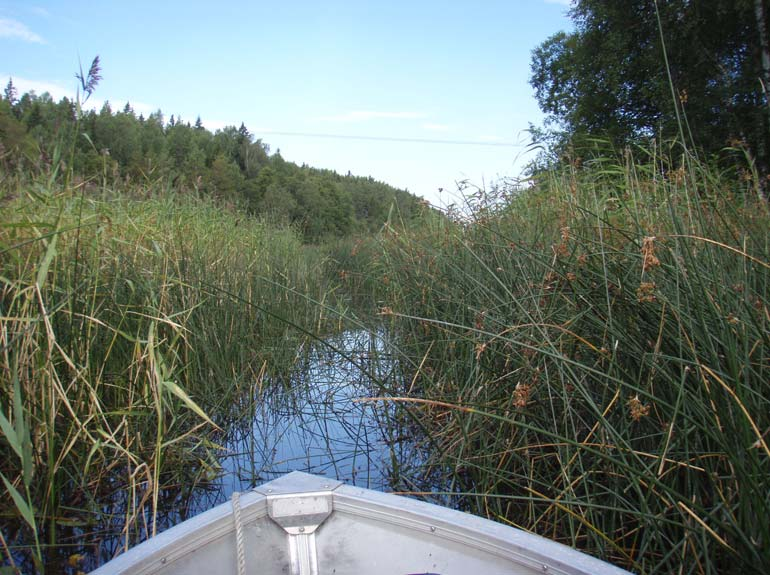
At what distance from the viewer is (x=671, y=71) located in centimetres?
941

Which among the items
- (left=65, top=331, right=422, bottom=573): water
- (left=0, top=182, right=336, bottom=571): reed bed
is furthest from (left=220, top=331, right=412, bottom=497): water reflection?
(left=0, top=182, right=336, bottom=571): reed bed

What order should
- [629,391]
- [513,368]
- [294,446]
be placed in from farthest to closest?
1. [294,446]
2. [513,368]
3. [629,391]

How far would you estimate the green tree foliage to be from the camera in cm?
905

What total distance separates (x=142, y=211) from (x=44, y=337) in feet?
6.82

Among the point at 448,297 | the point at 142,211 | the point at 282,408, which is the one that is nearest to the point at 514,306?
the point at 448,297

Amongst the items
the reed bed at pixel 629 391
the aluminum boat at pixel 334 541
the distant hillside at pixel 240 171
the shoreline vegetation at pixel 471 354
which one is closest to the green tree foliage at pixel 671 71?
the distant hillside at pixel 240 171

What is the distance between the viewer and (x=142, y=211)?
12.8 feet

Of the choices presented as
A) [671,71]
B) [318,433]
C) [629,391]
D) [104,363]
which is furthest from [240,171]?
[629,391]

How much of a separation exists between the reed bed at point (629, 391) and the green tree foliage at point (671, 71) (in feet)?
21.8

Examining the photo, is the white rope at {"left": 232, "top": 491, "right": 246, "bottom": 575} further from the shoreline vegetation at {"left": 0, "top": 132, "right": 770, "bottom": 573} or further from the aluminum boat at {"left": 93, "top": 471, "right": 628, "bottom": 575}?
the shoreline vegetation at {"left": 0, "top": 132, "right": 770, "bottom": 573}

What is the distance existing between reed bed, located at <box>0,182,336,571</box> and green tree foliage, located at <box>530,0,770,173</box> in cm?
673

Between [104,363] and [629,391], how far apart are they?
1648mm

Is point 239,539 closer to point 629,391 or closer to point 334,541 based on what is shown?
point 334,541

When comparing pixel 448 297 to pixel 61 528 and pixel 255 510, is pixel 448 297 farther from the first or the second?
pixel 61 528
